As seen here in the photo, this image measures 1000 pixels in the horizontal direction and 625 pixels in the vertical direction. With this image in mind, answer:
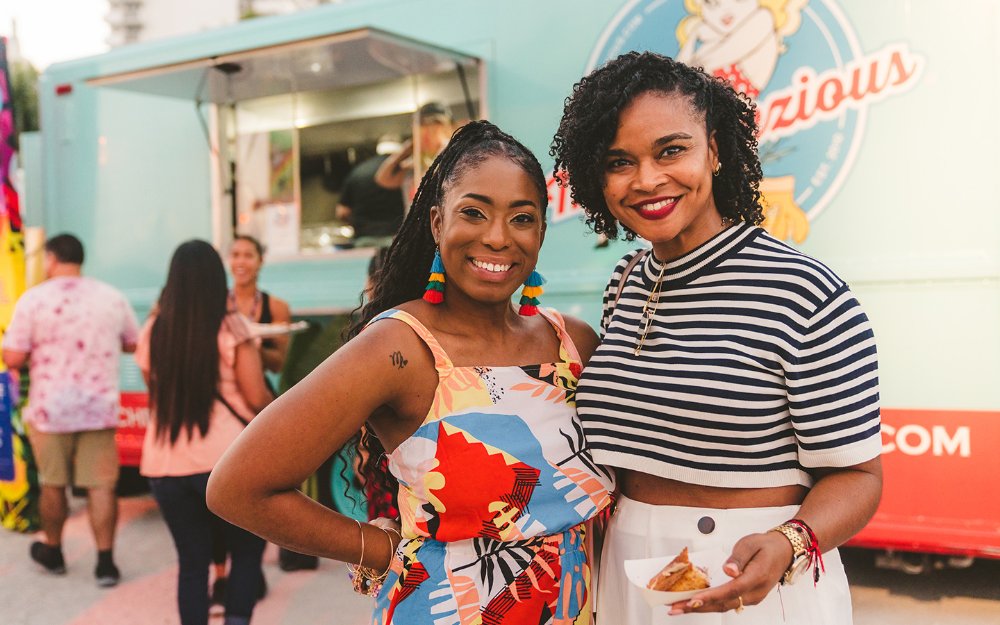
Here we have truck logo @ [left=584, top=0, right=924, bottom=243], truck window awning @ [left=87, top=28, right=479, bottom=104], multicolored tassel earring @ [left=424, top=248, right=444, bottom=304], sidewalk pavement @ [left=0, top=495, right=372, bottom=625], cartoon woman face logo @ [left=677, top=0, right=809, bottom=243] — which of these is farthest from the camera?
truck window awning @ [left=87, top=28, right=479, bottom=104]

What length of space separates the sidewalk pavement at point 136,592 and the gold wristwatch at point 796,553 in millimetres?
3287

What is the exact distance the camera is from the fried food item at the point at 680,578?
4.49 ft

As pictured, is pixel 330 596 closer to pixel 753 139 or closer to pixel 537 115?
pixel 537 115

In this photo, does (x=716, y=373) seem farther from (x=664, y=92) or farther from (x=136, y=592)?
(x=136, y=592)

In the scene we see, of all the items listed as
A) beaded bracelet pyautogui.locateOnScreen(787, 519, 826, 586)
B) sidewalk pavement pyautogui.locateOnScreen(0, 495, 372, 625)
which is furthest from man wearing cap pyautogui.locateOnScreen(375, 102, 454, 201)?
beaded bracelet pyautogui.locateOnScreen(787, 519, 826, 586)

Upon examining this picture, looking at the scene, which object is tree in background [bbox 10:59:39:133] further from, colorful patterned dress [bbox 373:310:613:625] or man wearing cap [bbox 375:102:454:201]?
colorful patterned dress [bbox 373:310:613:625]

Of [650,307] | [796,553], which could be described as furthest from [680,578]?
[650,307]

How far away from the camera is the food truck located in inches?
145

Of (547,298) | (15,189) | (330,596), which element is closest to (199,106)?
(15,189)

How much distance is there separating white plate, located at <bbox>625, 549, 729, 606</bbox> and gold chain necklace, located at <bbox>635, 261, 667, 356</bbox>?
0.50 meters

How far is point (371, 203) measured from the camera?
5754 mm

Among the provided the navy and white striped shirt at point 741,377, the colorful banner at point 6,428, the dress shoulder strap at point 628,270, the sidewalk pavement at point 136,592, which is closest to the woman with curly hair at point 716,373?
the navy and white striped shirt at point 741,377

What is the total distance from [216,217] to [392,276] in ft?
13.6

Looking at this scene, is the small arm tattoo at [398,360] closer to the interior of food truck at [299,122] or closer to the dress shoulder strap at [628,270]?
the dress shoulder strap at [628,270]
